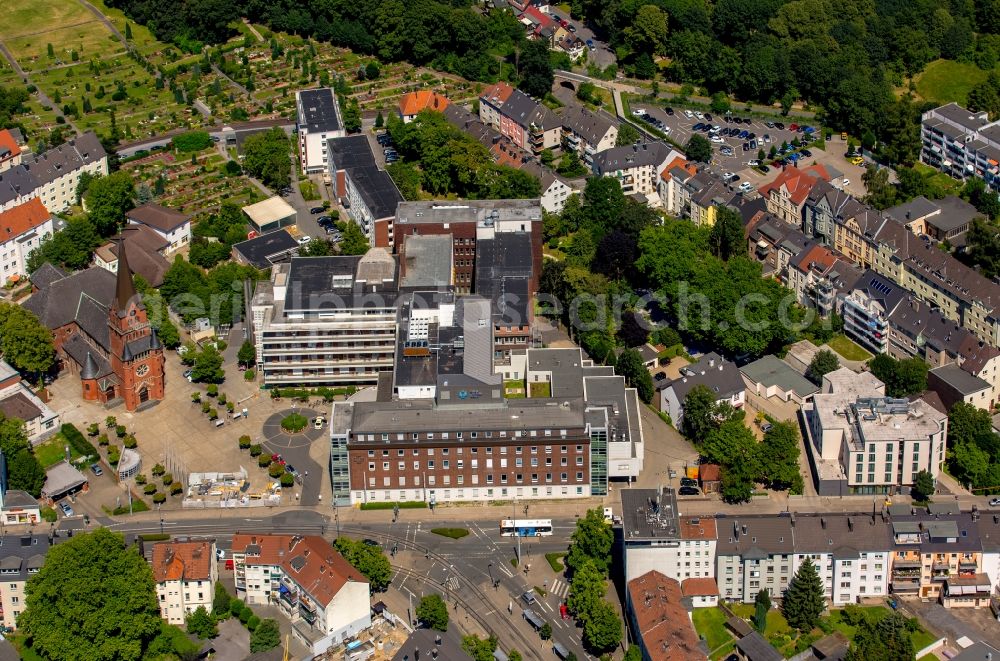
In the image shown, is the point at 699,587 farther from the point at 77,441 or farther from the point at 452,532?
the point at 77,441

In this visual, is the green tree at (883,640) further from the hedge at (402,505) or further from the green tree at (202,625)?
the green tree at (202,625)

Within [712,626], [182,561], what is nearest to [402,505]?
[182,561]

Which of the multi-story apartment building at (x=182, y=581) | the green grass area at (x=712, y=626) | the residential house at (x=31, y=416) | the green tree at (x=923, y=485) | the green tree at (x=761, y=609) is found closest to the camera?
the green grass area at (x=712, y=626)

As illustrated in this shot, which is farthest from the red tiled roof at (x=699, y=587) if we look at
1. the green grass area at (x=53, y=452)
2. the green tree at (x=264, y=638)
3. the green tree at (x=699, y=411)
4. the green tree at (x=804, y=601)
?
the green grass area at (x=53, y=452)

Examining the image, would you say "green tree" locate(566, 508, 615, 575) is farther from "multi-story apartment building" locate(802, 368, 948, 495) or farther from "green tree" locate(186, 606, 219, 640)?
"green tree" locate(186, 606, 219, 640)

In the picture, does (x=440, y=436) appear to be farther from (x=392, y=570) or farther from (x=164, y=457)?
(x=164, y=457)

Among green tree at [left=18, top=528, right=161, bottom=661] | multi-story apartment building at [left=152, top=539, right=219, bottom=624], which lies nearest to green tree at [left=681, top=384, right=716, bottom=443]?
multi-story apartment building at [left=152, top=539, right=219, bottom=624]

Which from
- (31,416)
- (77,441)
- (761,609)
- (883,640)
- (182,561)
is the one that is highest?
(883,640)
